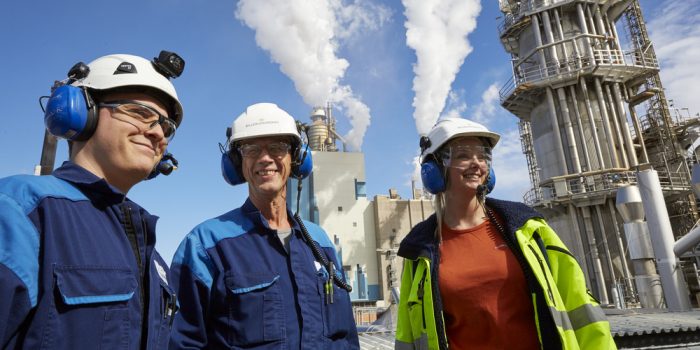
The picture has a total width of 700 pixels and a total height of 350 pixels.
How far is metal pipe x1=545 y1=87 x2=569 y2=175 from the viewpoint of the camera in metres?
20.7

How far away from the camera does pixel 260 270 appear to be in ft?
7.77

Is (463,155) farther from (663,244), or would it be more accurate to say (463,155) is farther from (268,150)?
(663,244)

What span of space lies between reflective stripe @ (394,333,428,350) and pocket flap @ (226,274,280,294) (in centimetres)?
106

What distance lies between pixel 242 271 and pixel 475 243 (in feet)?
4.96

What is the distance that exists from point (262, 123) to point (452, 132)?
136 cm

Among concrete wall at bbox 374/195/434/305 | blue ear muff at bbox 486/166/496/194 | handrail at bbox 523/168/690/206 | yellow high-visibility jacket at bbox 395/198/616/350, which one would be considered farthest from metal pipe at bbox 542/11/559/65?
yellow high-visibility jacket at bbox 395/198/616/350

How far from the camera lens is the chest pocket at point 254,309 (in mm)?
2180

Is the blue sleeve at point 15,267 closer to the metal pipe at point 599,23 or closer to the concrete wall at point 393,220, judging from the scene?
the metal pipe at point 599,23

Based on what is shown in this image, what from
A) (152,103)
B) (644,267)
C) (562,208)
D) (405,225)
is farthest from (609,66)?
(152,103)

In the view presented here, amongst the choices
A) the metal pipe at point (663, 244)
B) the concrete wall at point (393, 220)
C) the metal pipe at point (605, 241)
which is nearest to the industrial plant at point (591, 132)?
the metal pipe at point (605, 241)

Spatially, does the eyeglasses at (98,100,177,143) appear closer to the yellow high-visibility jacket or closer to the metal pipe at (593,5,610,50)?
the yellow high-visibility jacket

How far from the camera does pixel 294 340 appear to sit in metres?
2.25

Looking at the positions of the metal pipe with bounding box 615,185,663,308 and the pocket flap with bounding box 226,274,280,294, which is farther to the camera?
the metal pipe with bounding box 615,185,663,308

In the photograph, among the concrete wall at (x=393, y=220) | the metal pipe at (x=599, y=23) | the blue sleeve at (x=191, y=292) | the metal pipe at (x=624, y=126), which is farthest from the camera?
the concrete wall at (x=393, y=220)
